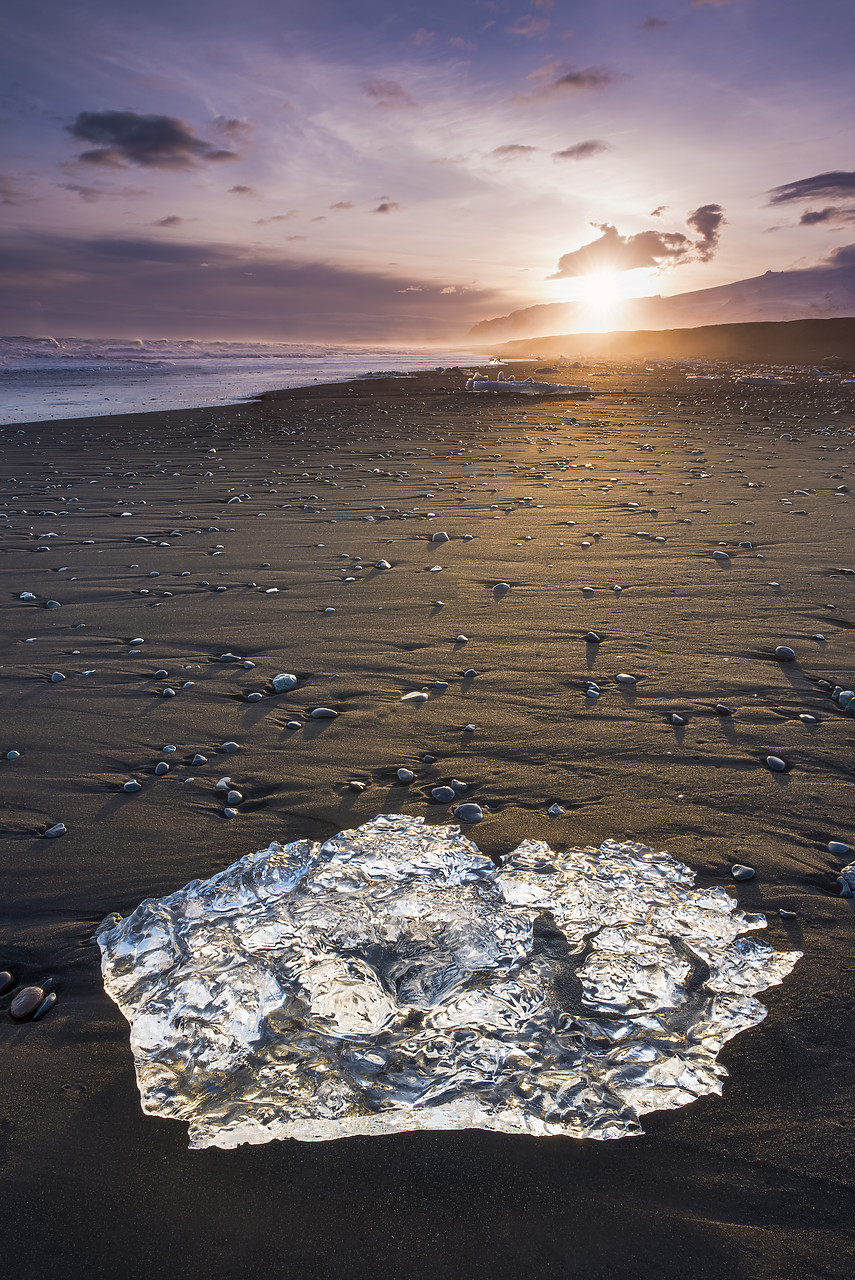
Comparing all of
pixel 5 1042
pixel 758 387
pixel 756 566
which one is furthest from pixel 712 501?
pixel 758 387

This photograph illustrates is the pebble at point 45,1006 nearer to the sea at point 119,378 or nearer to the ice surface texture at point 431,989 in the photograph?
the ice surface texture at point 431,989

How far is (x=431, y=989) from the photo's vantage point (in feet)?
7.23

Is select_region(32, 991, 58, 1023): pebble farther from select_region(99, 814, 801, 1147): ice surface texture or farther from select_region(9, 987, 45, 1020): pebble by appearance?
select_region(99, 814, 801, 1147): ice surface texture

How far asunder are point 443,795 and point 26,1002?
5.72 feet

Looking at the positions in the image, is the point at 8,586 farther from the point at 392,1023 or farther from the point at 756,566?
the point at 756,566

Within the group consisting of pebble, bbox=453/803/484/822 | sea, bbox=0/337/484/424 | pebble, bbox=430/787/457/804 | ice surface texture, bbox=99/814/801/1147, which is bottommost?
ice surface texture, bbox=99/814/801/1147

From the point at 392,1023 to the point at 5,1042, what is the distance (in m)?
1.19

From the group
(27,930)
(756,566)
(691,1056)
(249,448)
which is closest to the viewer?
(691,1056)

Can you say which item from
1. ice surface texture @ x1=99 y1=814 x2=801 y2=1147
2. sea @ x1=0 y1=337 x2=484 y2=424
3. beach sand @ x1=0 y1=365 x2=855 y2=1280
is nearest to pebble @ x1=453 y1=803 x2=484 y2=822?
beach sand @ x1=0 y1=365 x2=855 y2=1280

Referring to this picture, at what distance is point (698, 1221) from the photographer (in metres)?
1.59

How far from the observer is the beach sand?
1.60 meters

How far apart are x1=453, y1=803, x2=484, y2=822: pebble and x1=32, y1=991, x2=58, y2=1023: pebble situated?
1.64 metres

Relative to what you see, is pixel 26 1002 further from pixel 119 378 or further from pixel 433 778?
pixel 119 378

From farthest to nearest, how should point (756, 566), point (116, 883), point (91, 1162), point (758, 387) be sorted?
point (758, 387) < point (756, 566) < point (116, 883) < point (91, 1162)
